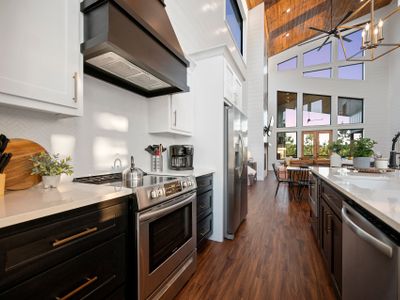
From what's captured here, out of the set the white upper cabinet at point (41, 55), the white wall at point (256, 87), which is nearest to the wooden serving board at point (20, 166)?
the white upper cabinet at point (41, 55)

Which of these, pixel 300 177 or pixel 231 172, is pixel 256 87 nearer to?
pixel 300 177

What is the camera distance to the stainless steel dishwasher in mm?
750

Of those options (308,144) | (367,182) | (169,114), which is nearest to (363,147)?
(367,182)

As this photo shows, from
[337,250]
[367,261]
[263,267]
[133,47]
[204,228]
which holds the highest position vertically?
[133,47]

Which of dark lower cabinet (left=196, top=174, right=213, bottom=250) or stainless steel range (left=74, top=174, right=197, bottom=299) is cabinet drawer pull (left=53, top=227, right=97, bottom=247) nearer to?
stainless steel range (left=74, top=174, right=197, bottom=299)

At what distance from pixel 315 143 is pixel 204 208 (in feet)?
33.0

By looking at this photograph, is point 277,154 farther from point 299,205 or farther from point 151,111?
point 151,111

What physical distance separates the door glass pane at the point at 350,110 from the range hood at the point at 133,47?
1065 cm

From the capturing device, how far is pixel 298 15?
8.12 m

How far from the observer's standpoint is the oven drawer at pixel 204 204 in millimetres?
2221

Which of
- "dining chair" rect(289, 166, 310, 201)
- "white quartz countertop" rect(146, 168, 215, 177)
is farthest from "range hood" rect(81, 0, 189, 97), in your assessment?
"dining chair" rect(289, 166, 310, 201)

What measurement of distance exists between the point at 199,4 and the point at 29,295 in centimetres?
362

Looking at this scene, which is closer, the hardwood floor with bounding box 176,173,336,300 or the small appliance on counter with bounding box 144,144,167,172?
the hardwood floor with bounding box 176,173,336,300

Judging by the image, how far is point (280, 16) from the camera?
8.24 m
